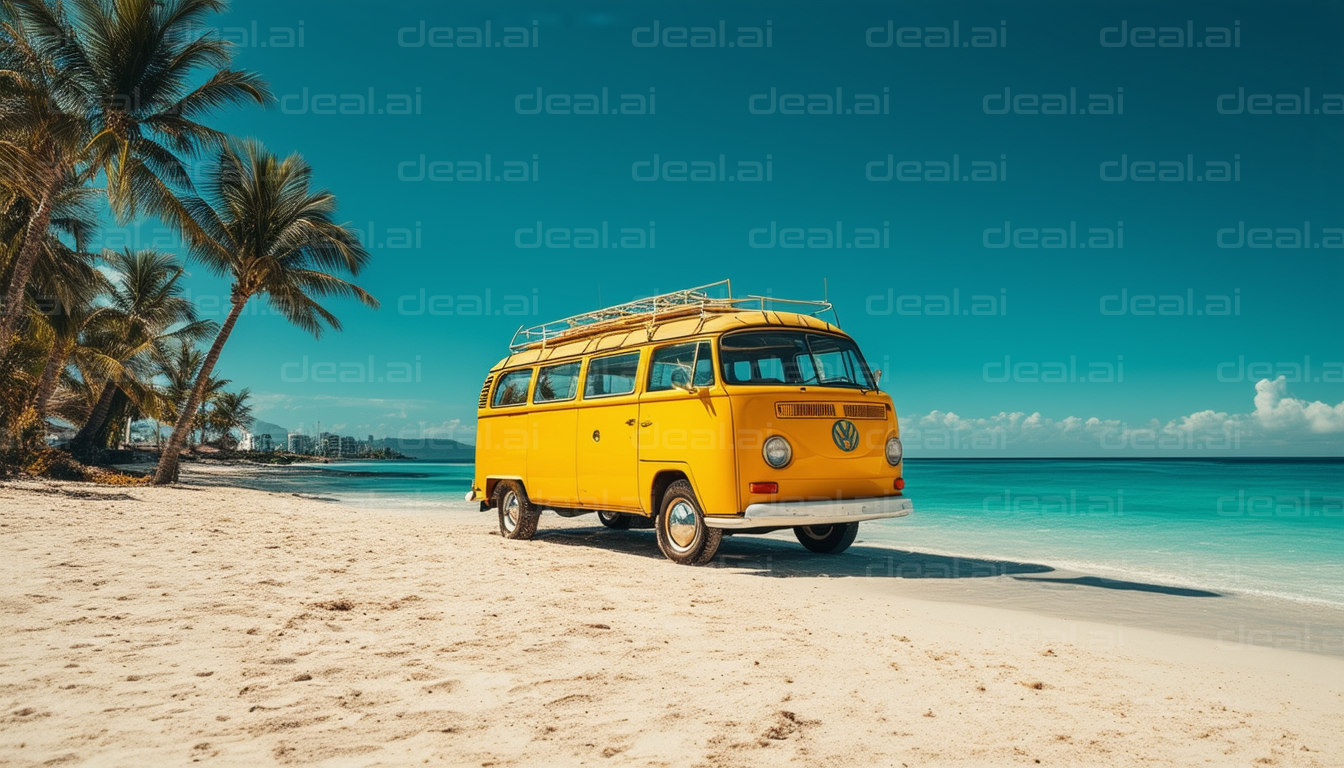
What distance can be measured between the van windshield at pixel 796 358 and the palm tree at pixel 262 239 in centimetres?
1838

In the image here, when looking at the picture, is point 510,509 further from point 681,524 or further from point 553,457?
point 681,524

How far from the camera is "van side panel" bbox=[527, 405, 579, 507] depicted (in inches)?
389

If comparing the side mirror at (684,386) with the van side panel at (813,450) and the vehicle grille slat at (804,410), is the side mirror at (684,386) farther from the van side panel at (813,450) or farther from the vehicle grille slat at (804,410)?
the vehicle grille slat at (804,410)

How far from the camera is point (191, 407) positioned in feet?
75.6

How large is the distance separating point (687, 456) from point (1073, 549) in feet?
26.9

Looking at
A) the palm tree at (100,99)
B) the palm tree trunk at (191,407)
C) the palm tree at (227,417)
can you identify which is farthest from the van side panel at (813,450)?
the palm tree at (227,417)

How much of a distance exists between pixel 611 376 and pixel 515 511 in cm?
302

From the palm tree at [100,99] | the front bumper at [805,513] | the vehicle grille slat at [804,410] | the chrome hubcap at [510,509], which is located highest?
the palm tree at [100,99]

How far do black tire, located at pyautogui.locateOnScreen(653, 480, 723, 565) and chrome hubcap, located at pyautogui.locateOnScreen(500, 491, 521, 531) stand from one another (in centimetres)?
324

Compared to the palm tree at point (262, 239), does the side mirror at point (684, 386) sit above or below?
below

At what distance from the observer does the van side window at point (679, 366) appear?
323 inches

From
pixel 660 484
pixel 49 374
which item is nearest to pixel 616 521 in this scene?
pixel 660 484

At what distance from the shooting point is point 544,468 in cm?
1041

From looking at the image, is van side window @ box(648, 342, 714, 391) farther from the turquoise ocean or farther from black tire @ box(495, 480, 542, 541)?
the turquoise ocean
